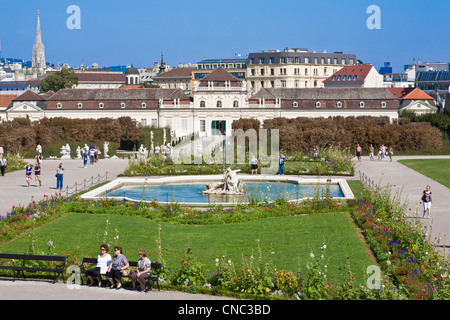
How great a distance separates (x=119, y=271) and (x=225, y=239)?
5.60m

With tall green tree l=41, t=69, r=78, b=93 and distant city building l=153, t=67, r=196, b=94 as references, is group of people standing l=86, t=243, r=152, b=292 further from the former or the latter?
distant city building l=153, t=67, r=196, b=94

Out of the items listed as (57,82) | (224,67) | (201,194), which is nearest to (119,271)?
(201,194)

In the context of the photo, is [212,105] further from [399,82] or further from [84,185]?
[399,82]

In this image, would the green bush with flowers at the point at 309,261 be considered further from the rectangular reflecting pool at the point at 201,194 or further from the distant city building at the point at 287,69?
the distant city building at the point at 287,69

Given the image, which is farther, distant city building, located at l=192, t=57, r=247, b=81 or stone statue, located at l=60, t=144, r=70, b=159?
distant city building, located at l=192, t=57, r=247, b=81

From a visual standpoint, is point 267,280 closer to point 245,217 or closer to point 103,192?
point 245,217

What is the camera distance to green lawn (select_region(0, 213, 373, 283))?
1833cm

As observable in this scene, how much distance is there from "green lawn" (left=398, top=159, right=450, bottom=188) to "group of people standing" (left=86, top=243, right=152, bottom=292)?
70.3 feet

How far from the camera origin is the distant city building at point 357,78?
127 m

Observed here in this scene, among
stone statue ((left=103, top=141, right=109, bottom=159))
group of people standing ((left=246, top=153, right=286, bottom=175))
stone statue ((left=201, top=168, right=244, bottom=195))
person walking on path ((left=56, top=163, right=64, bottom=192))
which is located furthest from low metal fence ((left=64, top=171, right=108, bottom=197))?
stone statue ((left=103, top=141, right=109, bottom=159))

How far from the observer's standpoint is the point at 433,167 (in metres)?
43.3

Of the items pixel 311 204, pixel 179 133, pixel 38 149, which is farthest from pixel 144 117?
pixel 311 204

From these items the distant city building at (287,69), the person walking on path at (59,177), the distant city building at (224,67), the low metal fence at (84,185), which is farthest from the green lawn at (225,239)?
the distant city building at (224,67)

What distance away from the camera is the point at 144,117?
87500 mm
